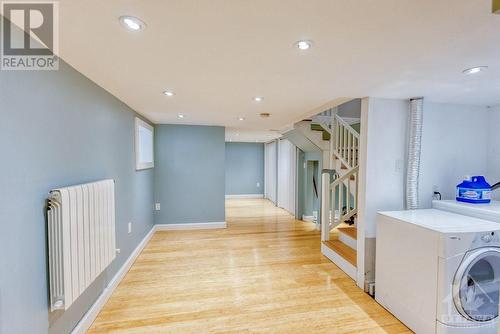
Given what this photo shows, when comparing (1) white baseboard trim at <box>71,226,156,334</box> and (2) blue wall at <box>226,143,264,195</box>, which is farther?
(2) blue wall at <box>226,143,264,195</box>

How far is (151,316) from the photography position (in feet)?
6.64

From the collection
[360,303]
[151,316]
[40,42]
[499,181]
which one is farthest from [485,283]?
[40,42]

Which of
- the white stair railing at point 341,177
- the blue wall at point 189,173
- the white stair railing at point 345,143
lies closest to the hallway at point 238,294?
the white stair railing at point 341,177

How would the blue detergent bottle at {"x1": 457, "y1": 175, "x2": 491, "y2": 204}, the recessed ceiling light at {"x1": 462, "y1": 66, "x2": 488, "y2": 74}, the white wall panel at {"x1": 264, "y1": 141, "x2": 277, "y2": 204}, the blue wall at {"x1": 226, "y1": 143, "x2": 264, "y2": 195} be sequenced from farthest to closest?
the blue wall at {"x1": 226, "y1": 143, "x2": 264, "y2": 195} < the white wall panel at {"x1": 264, "y1": 141, "x2": 277, "y2": 204} < the blue detergent bottle at {"x1": 457, "y1": 175, "x2": 491, "y2": 204} < the recessed ceiling light at {"x1": 462, "y1": 66, "x2": 488, "y2": 74}

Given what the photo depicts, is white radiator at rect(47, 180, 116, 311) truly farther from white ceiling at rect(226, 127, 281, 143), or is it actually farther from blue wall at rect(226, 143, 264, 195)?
blue wall at rect(226, 143, 264, 195)

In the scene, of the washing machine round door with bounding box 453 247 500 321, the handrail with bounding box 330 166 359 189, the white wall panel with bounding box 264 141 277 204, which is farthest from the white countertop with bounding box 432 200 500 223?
the white wall panel with bounding box 264 141 277 204

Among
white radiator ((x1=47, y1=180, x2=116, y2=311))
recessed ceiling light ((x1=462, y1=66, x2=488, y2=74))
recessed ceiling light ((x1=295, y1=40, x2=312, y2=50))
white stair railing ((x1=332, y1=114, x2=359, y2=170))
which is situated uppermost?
recessed ceiling light ((x1=295, y1=40, x2=312, y2=50))

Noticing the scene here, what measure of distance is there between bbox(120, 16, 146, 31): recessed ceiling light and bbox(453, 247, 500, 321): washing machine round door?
8.31ft

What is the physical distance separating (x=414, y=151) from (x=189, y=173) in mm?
3684

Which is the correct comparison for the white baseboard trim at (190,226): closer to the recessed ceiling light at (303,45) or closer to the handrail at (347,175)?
the handrail at (347,175)

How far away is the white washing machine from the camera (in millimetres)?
1643

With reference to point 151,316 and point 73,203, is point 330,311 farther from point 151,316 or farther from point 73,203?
point 73,203

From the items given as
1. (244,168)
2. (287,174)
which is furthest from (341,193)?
(244,168)

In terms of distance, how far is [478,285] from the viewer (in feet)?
5.71
